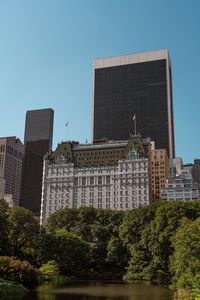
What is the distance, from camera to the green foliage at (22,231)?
81.4 metres

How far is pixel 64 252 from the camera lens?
277 feet

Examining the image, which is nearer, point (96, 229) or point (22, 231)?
point (22, 231)

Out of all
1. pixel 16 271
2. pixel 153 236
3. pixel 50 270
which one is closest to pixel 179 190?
pixel 153 236

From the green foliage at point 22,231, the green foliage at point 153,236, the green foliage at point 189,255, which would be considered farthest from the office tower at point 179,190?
the green foliage at point 189,255

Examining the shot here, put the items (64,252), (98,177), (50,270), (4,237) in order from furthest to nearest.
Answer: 1. (98,177)
2. (64,252)
3. (50,270)
4. (4,237)

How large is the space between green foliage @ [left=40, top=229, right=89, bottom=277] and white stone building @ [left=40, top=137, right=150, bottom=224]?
86.6m

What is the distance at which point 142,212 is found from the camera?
307 feet

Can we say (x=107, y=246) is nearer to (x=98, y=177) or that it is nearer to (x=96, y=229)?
(x=96, y=229)

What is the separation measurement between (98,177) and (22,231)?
100 m

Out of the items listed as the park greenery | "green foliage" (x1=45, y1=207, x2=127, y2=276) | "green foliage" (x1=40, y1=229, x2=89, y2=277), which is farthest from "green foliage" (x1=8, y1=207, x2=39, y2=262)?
"green foliage" (x1=45, y1=207, x2=127, y2=276)

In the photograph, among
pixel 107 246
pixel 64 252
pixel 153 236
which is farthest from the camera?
pixel 107 246

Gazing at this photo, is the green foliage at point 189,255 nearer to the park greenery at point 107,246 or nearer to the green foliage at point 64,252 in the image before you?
the park greenery at point 107,246

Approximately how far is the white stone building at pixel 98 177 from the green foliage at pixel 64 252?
8663cm

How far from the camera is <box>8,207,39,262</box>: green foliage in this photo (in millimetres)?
81438
